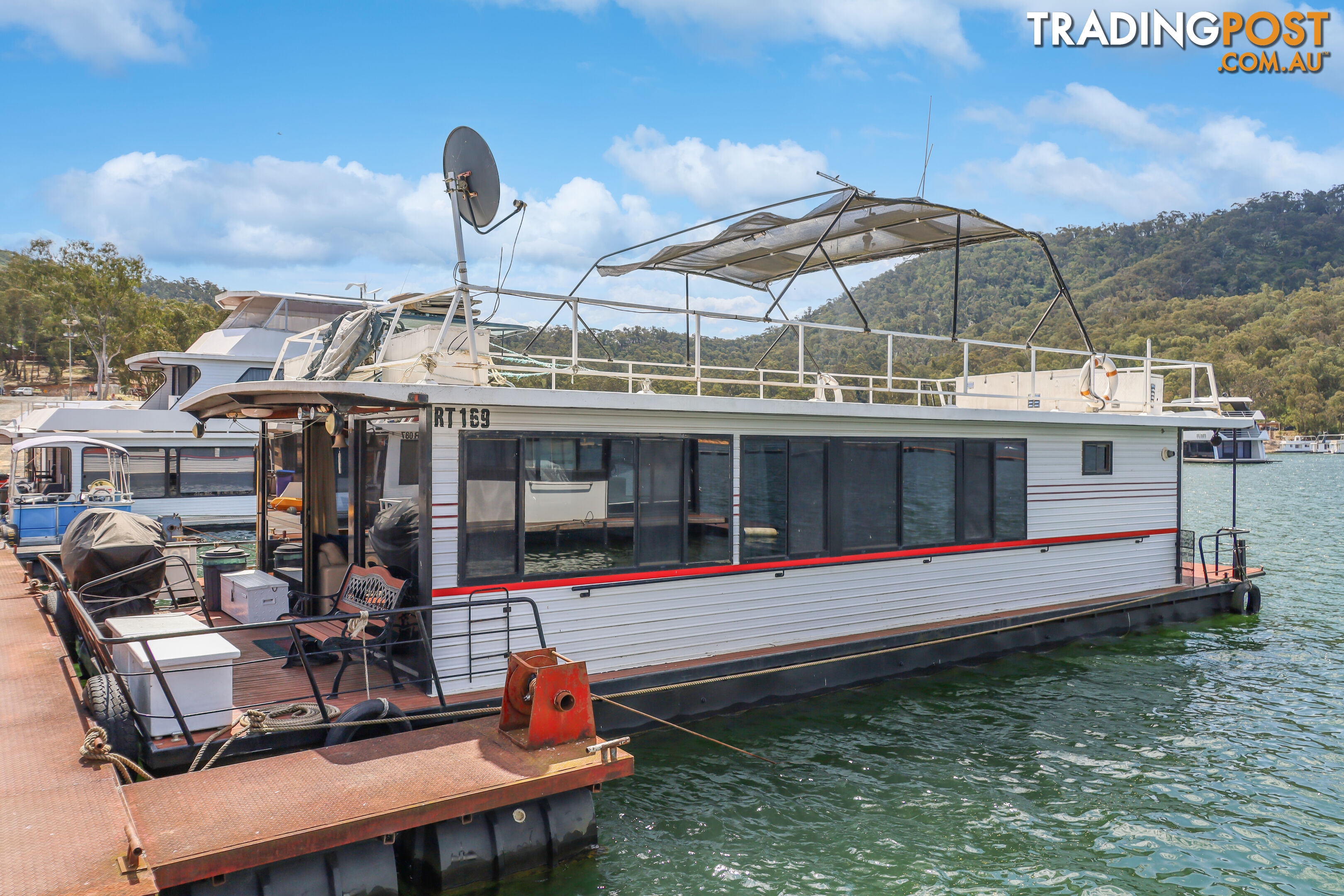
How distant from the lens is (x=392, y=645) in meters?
Answer: 6.02

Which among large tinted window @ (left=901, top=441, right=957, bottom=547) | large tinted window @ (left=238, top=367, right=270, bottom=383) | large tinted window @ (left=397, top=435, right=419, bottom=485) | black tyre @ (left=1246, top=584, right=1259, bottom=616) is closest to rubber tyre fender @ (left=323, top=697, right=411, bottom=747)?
large tinted window @ (left=397, top=435, right=419, bottom=485)

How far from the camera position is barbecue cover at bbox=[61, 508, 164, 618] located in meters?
7.59

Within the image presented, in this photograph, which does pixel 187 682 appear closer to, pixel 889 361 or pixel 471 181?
pixel 471 181

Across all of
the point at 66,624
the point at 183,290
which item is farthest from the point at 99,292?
the point at 183,290

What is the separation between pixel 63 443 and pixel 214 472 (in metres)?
4.64

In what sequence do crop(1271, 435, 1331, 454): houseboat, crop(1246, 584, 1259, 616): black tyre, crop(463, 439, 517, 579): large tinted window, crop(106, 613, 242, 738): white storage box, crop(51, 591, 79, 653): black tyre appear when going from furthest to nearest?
crop(1271, 435, 1331, 454): houseboat → crop(1246, 584, 1259, 616): black tyre → crop(51, 591, 79, 653): black tyre → crop(463, 439, 517, 579): large tinted window → crop(106, 613, 242, 738): white storage box

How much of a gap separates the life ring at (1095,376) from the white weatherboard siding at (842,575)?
20.4 inches

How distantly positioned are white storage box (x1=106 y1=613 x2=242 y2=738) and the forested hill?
2280 cm

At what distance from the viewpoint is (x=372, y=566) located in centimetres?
728

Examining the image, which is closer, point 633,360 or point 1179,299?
point 633,360

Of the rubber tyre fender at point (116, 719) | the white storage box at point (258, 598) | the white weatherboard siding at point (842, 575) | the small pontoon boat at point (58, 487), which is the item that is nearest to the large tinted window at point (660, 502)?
the white weatherboard siding at point (842, 575)

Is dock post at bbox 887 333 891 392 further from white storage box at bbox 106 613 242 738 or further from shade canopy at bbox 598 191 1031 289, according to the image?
white storage box at bbox 106 613 242 738

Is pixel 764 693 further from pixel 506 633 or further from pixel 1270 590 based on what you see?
pixel 1270 590

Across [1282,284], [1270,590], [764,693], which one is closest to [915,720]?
[764,693]
